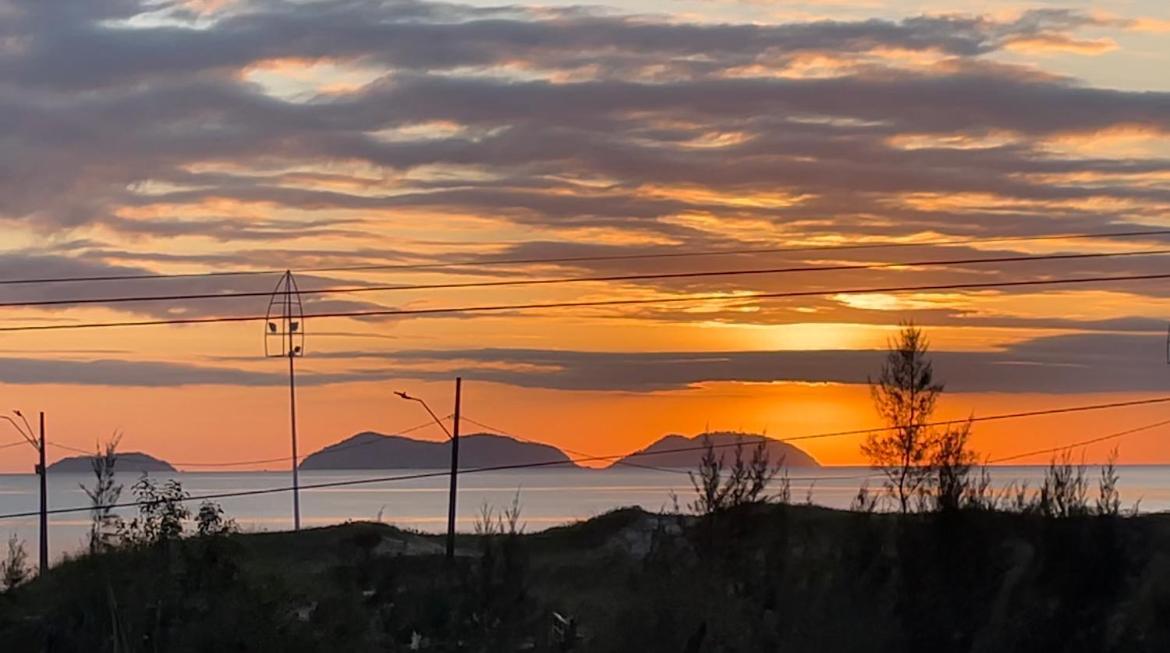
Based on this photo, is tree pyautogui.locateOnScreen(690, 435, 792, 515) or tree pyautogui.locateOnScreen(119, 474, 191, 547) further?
tree pyautogui.locateOnScreen(690, 435, 792, 515)

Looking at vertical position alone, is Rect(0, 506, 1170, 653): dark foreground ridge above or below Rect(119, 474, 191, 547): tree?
below

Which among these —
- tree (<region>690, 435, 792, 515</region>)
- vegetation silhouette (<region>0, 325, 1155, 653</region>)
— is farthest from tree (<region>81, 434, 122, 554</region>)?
tree (<region>690, 435, 792, 515</region>)

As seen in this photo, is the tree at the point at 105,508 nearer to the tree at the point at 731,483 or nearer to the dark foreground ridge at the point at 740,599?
the dark foreground ridge at the point at 740,599

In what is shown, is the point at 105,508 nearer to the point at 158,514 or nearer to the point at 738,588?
the point at 158,514

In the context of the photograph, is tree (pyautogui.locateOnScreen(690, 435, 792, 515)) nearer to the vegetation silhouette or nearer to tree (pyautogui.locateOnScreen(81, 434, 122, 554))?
the vegetation silhouette

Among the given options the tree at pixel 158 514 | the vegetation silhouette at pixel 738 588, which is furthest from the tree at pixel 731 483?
the tree at pixel 158 514

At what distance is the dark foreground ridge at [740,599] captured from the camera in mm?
29234

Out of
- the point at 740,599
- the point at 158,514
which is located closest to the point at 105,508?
the point at 158,514

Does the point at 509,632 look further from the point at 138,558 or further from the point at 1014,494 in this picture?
the point at 1014,494

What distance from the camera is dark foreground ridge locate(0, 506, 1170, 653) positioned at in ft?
95.9

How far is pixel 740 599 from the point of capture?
32.1 metres

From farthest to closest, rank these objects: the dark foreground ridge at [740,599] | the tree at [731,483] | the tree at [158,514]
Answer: the tree at [731,483] → the dark foreground ridge at [740,599] → the tree at [158,514]

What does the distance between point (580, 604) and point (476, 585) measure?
11.8m

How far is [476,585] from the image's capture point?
3875 centimetres
